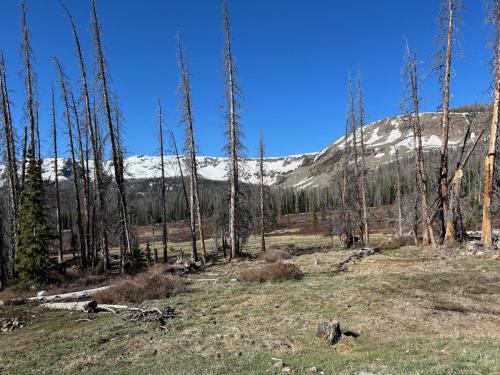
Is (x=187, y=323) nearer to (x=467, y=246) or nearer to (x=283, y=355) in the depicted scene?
(x=283, y=355)

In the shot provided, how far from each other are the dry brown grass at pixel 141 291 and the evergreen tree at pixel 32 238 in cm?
554

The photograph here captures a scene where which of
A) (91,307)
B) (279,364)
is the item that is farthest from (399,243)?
(279,364)

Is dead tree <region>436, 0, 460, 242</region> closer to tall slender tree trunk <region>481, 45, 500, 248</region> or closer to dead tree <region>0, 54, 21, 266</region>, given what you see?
tall slender tree trunk <region>481, 45, 500, 248</region>

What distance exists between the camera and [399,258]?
66.0ft

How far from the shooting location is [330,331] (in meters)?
8.88

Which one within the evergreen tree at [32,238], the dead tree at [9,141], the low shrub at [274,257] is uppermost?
the dead tree at [9,141]

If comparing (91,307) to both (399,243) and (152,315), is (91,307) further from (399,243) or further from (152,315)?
(399,243)

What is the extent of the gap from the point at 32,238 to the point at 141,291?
24.8ft

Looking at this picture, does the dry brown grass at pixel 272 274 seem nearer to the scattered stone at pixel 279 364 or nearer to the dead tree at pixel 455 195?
the dead tree at pixel 455 195

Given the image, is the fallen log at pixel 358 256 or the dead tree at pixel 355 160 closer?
the fallen log at pixel 358 256

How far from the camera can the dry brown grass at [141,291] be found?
14597 mm

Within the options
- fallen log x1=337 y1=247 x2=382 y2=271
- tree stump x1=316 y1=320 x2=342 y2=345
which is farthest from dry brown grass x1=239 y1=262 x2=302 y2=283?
tree stump x1=316 y1=320 x2=342 y2=345

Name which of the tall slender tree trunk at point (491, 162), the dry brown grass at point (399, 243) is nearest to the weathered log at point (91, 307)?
the tall slender tree trunk at point (491, 162)

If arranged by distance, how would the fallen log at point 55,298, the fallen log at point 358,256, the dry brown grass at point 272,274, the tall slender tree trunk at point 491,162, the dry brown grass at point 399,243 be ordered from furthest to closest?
the dry brown grass at point 399,243, the fallen log at point 358,256, the tall slender tree trunk at point 491,162, the dry brown grass at point 272,274, the fallen log at point 55,298
